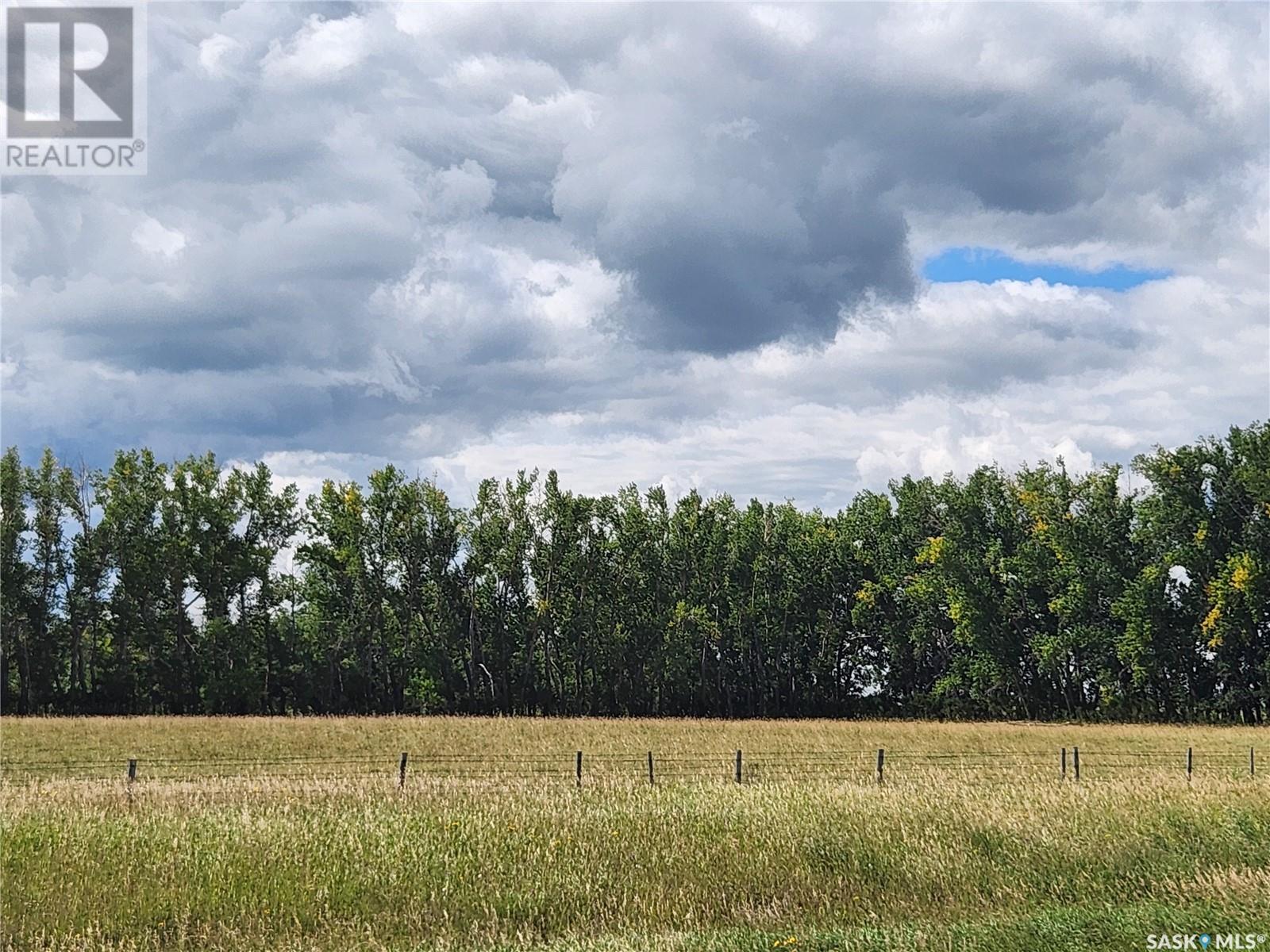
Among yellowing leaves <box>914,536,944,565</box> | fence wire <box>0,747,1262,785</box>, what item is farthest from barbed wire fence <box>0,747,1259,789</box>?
yellowing leaves <box>914,536,944,565</box>

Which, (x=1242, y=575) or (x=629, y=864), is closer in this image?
(x=629, y=864)

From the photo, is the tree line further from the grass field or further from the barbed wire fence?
the grass field

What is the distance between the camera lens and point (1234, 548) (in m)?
58.6

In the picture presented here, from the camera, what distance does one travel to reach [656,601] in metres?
75.1

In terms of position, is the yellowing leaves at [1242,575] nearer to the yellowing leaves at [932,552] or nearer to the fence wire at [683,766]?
the yellowing leaves at [932,552]

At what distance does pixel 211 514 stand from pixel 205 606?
5406 millimetres

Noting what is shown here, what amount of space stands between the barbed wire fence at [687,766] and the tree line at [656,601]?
26027mm

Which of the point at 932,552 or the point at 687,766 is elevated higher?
the point at 932,552

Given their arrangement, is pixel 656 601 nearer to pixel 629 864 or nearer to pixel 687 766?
pixel 687 766

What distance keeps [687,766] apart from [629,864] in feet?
53.9

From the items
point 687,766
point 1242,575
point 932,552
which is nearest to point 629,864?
point 687,766

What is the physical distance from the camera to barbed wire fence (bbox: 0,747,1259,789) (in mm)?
24188

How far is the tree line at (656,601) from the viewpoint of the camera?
6088cm

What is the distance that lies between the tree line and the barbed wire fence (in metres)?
26.0
